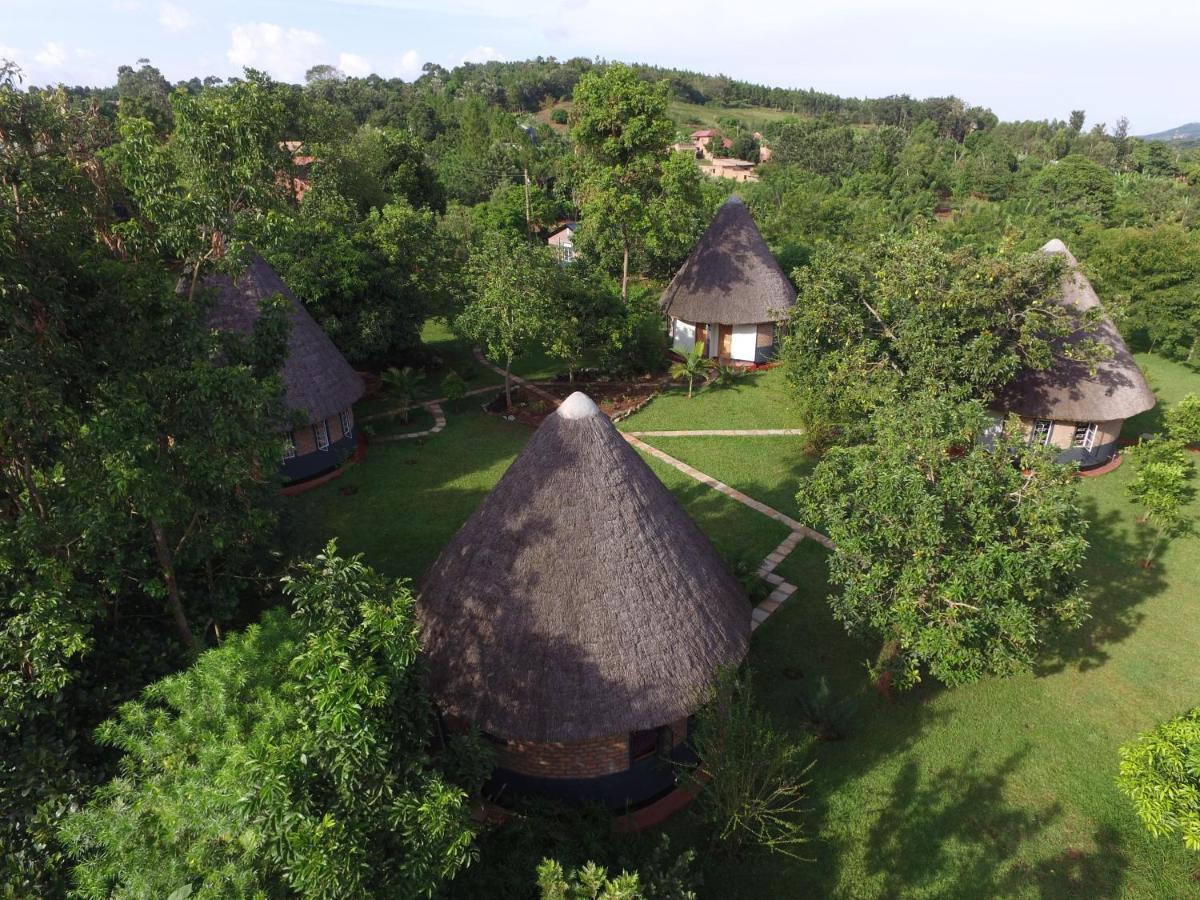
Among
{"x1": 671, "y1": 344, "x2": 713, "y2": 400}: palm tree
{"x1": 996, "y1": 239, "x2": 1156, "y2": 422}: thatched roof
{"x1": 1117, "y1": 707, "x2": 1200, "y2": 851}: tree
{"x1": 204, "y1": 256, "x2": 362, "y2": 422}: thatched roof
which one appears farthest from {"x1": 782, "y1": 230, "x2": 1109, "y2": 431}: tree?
{"x1": 204, "y1": 256, "x2": 362, "y2": 422}: thatched roof

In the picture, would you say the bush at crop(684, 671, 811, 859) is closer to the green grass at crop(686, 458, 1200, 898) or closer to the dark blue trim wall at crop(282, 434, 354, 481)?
the green grass at crop(686, 458, 1200, 898)

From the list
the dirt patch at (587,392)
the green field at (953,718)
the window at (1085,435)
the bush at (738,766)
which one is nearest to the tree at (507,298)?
the dirt patch at (587,392)

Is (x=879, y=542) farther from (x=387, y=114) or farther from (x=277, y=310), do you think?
(x=387, y=114)

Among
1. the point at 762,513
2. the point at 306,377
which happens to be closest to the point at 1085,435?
the point at 762,513

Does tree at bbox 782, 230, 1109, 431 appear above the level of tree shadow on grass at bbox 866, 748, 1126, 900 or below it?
above

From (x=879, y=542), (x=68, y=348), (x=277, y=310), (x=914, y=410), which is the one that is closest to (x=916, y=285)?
(x=914, y=410)

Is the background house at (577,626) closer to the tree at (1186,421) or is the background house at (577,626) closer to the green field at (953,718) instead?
the green field at (953,718)

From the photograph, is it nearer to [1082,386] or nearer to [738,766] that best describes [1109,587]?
[1082,386]
